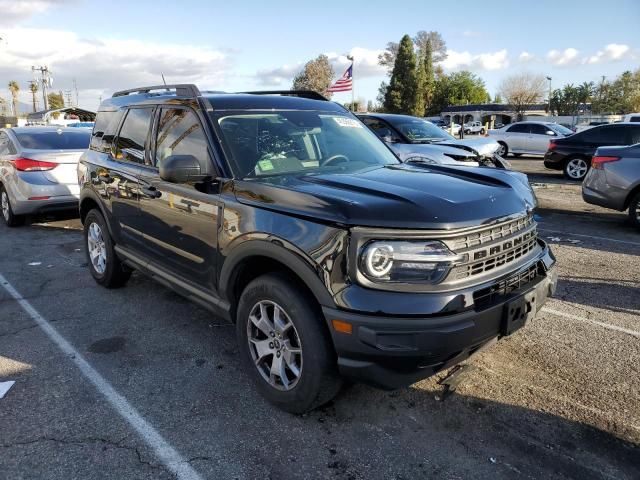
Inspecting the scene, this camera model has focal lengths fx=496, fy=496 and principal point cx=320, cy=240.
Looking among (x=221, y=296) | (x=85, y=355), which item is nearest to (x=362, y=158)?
(x=221, y=296)

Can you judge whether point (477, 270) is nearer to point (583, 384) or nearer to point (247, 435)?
point (583, 384)

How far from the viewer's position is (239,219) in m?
3.05

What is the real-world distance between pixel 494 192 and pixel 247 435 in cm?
201

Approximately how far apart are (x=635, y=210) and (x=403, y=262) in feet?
22.5

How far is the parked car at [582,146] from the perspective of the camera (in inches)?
512

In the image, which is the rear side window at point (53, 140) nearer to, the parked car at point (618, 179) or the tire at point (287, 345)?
the tire at point (287, 345)

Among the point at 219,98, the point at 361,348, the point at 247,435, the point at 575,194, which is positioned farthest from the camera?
the point at 575,194

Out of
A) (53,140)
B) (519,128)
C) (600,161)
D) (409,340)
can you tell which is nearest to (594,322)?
(409,340)

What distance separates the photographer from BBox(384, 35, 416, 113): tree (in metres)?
67.1

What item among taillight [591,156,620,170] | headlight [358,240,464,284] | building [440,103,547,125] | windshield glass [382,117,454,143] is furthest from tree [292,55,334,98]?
headlight [358,240,464,284]

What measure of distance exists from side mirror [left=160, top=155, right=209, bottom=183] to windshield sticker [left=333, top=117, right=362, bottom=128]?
1421 millimetres

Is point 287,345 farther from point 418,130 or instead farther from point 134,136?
point 418,130

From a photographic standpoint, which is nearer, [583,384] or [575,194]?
[583,384]

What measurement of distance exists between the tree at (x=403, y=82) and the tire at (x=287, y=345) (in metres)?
68.1
